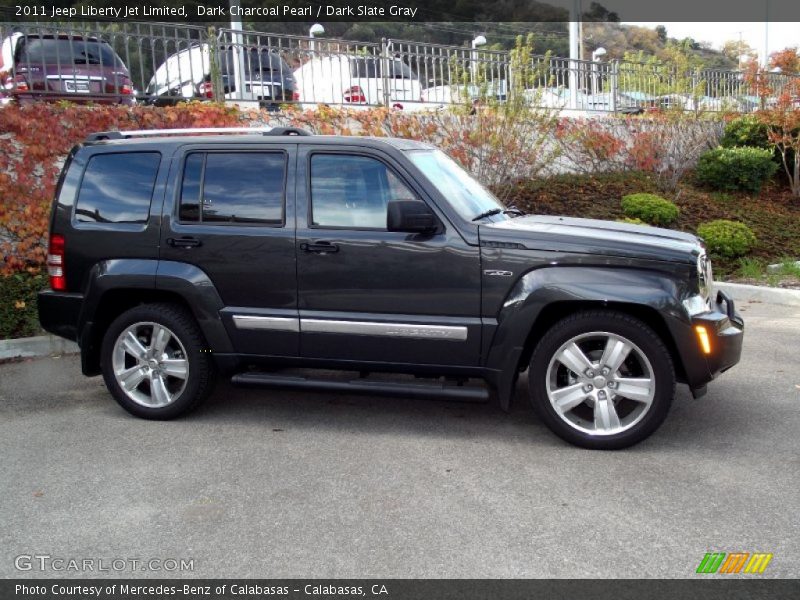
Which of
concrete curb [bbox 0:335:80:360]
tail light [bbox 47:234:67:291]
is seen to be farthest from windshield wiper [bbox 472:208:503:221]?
concrete curb [bbox 0:335:80:360]

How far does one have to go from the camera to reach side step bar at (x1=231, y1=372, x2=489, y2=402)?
5031mm

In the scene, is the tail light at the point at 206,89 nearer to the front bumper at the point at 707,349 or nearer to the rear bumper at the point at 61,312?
the rear bumper at the point at 61,312

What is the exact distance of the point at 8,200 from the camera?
8953 mm

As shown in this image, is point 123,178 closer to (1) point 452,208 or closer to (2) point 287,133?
(2) point 287,133

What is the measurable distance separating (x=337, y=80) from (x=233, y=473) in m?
9.01

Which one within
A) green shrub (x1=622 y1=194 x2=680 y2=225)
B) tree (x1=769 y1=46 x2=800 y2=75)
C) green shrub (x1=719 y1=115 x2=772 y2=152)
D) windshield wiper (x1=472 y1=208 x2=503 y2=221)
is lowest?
green shrub (x1=622 y1=194 x2=680 y2=225)

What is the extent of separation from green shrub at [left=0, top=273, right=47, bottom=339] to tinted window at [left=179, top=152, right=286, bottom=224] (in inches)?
133

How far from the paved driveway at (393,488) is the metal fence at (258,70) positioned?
559cm

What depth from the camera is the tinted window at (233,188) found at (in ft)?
17.8

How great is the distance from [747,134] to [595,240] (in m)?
12.6

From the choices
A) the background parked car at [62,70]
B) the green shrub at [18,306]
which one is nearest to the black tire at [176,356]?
the green shrub at [18,306]

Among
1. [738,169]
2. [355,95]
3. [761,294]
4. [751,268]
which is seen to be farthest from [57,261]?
[738,169]

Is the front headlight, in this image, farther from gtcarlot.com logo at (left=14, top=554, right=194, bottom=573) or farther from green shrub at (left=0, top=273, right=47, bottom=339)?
green shrub at (left=0, top=273, right=47, bottom=339)

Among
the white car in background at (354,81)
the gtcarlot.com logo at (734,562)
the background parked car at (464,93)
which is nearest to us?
the gtcarlot.com logo at (734,562)
